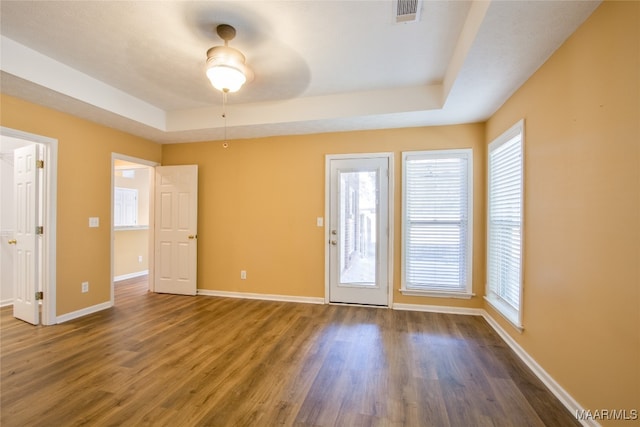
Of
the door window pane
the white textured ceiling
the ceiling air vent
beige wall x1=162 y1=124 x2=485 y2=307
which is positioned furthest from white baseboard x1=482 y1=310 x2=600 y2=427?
the ceiling air vent

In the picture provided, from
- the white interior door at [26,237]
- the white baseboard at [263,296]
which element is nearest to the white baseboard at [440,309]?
the white baseboard at [263,296]

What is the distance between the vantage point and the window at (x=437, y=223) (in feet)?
12.1

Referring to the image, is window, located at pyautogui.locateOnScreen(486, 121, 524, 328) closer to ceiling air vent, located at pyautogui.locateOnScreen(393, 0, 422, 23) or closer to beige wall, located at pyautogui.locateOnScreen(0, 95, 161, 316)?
ceiling air vent, located at pyautogui.locateOnScreen(393, 0, 422, 23)

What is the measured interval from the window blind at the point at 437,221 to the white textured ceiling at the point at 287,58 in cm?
57

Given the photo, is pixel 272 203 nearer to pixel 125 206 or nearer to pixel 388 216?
pixel 388 216

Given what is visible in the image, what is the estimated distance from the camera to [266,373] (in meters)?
2.29

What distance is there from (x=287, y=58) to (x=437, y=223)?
2690 millimetres

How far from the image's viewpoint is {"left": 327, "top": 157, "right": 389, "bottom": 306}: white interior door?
12.9 ft

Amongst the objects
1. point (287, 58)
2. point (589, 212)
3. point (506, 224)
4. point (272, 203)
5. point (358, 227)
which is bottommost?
point (358, 227)

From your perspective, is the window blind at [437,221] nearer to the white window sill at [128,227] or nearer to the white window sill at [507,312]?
the white window sill at [507,312]

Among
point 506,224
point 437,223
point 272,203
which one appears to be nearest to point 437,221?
point 437,223

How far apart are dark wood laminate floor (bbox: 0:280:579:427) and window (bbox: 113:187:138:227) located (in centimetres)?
262

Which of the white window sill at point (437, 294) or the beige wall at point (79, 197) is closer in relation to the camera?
the beige wall at point (79, 197)

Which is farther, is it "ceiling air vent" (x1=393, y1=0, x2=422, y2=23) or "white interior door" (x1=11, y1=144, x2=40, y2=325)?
"white interior door" (x1=11, y1=144, x2=40, y2=325)
